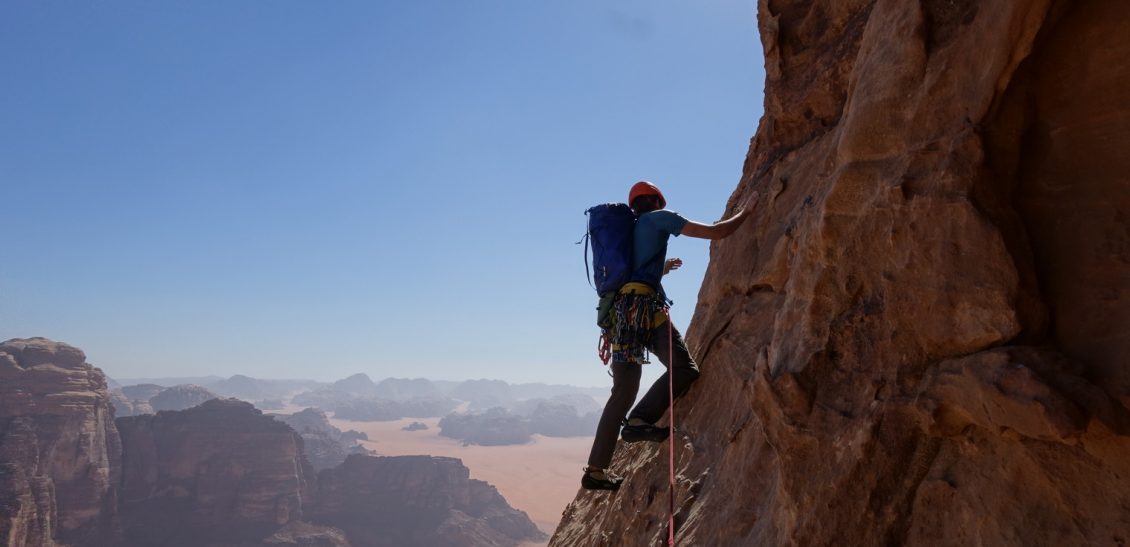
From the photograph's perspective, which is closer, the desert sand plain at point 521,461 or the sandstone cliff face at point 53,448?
the sandstone cliff face at point 53,448

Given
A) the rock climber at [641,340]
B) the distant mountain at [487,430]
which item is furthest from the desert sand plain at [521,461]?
the rock climber at [641,340]

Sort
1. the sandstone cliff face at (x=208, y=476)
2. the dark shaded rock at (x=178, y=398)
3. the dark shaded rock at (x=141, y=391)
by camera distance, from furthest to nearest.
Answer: the dark shaded rock at (x=141, y=391) < the dark shaded rock at (x=178, y=398) < the sandstone cliff face at (x=208, y=476)

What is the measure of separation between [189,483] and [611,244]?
224 ft

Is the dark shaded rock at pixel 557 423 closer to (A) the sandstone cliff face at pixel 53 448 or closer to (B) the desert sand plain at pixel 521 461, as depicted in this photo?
(B) the desert sand plain at pixel 521 461

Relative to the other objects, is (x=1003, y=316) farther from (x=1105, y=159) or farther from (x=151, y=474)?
(x=151, y=474)

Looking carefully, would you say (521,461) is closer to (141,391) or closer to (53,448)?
(53,448)

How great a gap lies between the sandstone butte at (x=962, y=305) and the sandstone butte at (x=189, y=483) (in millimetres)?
59674

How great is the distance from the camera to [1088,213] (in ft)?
8.01

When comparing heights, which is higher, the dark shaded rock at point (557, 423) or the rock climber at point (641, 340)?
the rock climber at point (641, 340)

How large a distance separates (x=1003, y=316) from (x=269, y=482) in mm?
68772

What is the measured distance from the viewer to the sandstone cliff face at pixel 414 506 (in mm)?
62531

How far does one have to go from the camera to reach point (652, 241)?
445 cm

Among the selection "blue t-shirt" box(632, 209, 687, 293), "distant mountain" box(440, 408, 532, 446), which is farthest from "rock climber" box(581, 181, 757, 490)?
"distant mountain" box(440, 408, 532, 446)

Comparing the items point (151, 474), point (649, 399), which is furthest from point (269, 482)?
point (649, 399)
